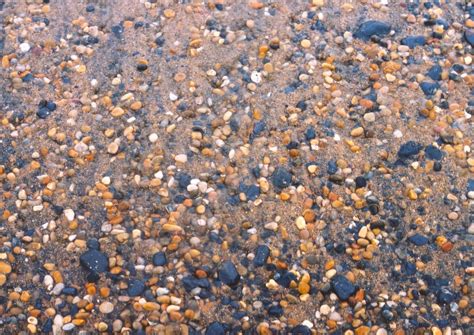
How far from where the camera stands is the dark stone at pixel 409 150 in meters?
3.76

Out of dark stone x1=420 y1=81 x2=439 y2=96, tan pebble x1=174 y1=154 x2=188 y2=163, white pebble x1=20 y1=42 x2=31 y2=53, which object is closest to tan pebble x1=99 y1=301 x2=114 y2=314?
tan pebble x1=174 y1=154 x2=188 y2=163

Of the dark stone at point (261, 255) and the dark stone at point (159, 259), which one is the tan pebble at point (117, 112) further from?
the dark stone at point (261, 255)

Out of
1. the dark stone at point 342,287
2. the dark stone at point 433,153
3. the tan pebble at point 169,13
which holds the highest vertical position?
the tan pebble at point 169,13

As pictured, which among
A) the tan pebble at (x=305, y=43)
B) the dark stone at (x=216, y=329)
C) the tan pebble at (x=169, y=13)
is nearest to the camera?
the dark stone at (x=216, y=329)

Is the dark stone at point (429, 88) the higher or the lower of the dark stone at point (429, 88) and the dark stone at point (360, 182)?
the higher

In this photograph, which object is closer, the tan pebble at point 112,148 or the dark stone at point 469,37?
the tan pebble at point 112,148

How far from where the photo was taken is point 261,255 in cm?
345

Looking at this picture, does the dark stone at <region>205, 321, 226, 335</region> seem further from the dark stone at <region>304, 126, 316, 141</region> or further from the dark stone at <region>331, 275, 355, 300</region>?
the dark stone at <region>304, 126, 316, 141</region>

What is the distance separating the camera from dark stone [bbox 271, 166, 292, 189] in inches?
144

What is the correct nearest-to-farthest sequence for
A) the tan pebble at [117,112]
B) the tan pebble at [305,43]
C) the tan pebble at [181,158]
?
the tan pebble at [181,158] → the tan pebble at [117,112] → the tan pebble at [305,43]

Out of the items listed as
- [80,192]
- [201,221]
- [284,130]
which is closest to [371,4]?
[284,130]

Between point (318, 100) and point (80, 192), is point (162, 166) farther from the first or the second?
point (318, 100)

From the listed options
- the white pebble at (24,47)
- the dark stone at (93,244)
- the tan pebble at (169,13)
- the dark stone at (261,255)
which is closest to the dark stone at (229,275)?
the dark stone at (261,255)

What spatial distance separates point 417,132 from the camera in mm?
3857
